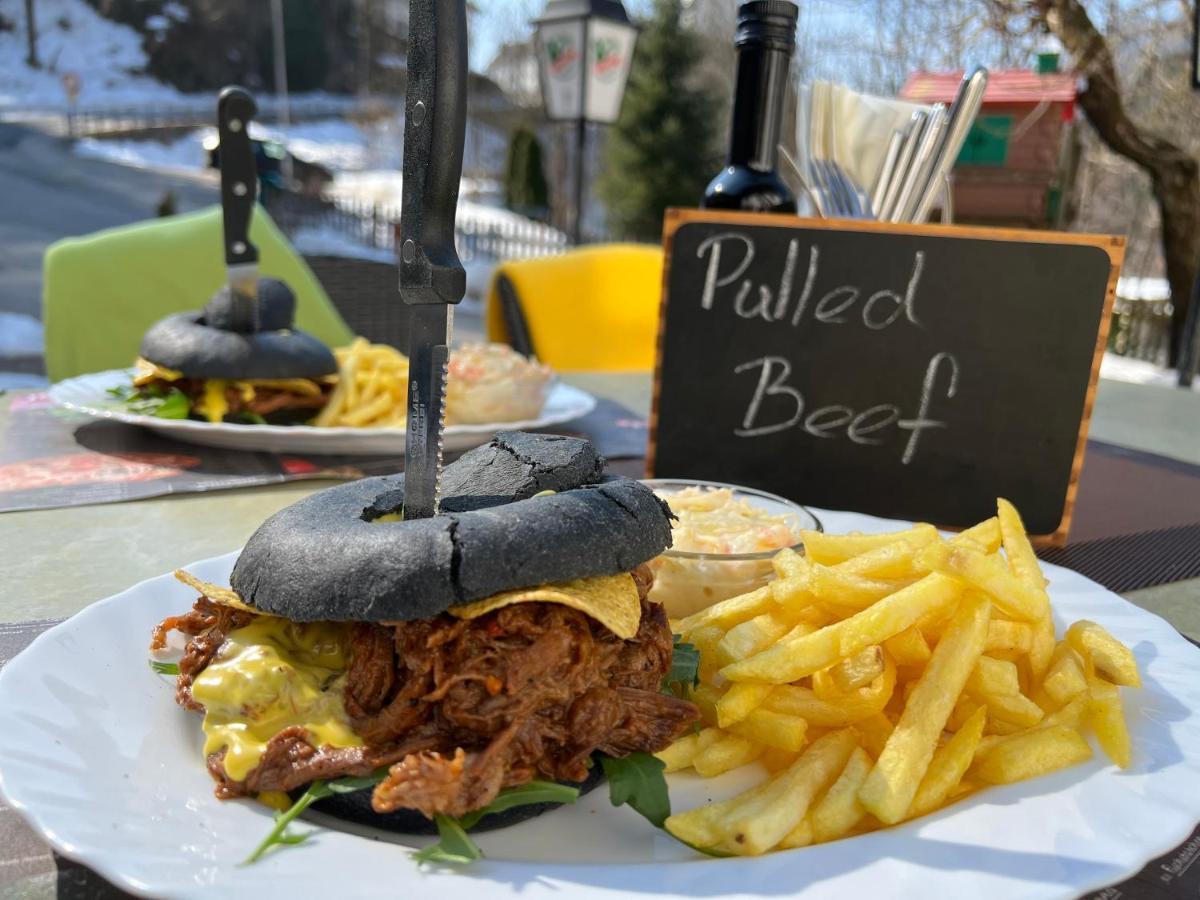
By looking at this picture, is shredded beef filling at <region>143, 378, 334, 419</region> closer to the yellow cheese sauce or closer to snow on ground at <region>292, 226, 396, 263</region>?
the yellow cheese sauce

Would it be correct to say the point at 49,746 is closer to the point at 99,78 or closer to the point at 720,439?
the point at 720,439

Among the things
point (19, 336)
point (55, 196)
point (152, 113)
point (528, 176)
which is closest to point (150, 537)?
point (19, 336)

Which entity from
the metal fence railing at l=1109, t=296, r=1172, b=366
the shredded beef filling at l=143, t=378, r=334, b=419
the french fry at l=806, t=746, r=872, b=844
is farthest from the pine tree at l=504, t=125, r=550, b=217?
the french fry at l=806, t=746, r=872, b=844

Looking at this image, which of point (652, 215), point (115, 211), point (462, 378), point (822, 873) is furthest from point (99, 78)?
point (822, 873)

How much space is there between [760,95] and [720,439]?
2.88 ft

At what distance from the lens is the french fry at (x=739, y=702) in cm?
120

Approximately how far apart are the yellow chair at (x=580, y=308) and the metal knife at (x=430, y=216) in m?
3.61

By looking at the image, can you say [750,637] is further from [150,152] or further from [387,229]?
[150,152]

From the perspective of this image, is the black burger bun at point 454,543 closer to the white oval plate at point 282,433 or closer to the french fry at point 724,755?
the french fry at point 724,755

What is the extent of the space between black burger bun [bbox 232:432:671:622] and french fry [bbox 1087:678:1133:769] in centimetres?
60

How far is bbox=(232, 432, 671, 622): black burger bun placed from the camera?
101cm

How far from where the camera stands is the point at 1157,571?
6.25ft

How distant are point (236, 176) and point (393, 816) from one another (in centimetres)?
231

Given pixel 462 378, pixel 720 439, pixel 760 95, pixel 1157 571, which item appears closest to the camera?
pixel 1157 571
